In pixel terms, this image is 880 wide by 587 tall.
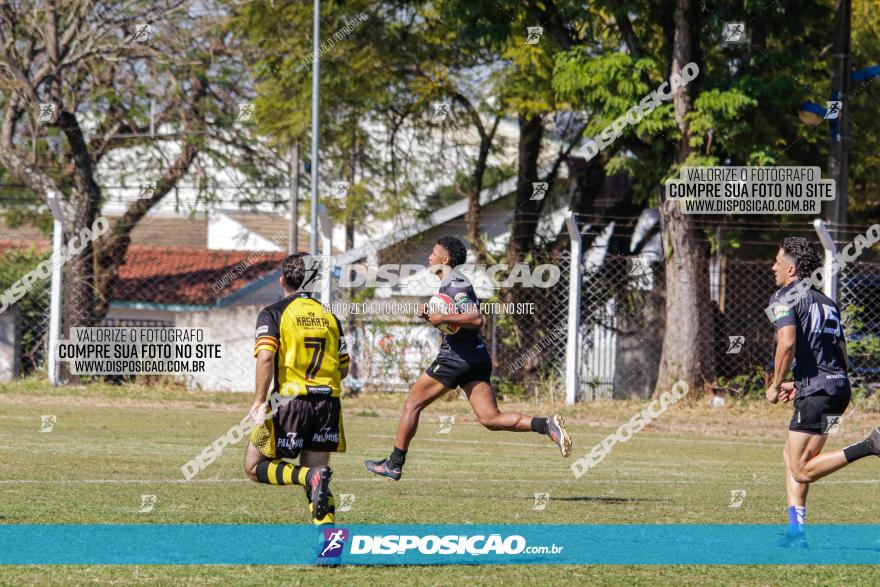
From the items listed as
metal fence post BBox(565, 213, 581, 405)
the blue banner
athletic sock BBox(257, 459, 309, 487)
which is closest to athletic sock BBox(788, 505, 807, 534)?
the blue banner

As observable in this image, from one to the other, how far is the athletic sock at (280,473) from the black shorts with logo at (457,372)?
2609mm

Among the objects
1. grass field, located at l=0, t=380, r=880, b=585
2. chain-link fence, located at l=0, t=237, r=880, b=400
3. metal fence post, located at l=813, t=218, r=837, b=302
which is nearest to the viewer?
grass field, located at l=0, t=380, r=880, b=585

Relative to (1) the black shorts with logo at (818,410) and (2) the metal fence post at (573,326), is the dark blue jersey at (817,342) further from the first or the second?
(2) the metal fence post at (573,326)

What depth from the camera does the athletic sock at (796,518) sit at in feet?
Result: 26.7

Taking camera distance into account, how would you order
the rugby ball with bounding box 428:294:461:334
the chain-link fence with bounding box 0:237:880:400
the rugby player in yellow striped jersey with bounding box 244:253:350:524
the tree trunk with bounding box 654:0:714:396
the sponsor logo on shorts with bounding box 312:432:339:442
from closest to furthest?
the rugby player in yellow striped jersey with bounding box 244:253:350:524 → the sponsor logo on shorts with bounding box 312:432:339:442 → the rugby ball with bounding box 428:294:461:334 → the tree trunk with bounding box 654:0:714:396 → the chain-link fence with bounding box 0:237:880:400

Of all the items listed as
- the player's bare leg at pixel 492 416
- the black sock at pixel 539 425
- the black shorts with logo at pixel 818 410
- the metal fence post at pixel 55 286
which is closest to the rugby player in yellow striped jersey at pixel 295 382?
the player's bare leg at pixel 492 416

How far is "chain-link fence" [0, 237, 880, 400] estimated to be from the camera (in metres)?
19.5

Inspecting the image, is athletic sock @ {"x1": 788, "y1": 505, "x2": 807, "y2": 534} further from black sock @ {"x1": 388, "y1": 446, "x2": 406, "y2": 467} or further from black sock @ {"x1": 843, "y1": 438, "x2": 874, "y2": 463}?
black sock @ {"x1": 388, "y1": 446, "x2": 406, "y2": 467}

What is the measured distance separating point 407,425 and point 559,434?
1255 millimetres

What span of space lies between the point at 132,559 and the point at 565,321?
549 inches

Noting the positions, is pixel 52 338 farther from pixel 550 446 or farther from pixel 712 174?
pixel 712 174

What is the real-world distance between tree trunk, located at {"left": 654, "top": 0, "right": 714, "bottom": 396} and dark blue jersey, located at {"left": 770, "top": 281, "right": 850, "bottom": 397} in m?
10.8

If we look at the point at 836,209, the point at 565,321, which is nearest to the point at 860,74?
the point at 836,209

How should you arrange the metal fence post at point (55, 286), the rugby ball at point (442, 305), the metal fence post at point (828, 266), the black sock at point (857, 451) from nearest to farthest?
1. the black sock at point (857, 451)
2. the rugby ball at point (442, 305)
3. the metal fence post at point (828, 266)
4. the metal fence post at point (55, 286)
